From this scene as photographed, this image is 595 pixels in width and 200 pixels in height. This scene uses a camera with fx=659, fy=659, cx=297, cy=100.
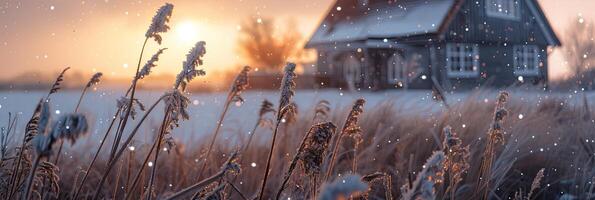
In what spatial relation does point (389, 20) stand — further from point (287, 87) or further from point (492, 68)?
point (287, 87)

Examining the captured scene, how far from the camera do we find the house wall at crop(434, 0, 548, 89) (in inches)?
844

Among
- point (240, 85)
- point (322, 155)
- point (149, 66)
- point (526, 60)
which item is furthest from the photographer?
point (526, 60)

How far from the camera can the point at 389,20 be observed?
21.8 meters

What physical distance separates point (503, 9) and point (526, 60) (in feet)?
7.70

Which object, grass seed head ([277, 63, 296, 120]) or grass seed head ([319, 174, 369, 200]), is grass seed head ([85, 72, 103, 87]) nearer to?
grass seed head ([277, 63, 296, 120])

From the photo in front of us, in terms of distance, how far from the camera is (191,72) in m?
1.30

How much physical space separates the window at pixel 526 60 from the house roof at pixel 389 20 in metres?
0.77

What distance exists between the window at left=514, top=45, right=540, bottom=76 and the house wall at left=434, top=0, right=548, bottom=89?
0.20 metres

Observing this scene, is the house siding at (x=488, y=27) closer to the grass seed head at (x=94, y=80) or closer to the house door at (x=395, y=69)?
the house door at (x=395, y=69)

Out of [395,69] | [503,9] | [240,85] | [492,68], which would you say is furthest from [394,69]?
[240,85]

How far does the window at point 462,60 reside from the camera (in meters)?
21.4

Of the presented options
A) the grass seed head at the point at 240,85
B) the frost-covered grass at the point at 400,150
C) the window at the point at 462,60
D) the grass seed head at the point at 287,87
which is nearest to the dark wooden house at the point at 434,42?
the window at the point at 462,60

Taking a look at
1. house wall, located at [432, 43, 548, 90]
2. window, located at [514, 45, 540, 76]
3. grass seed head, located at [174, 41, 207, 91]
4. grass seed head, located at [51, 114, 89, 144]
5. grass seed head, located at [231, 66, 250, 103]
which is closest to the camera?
grass seed head, located at [51, 114, 89, 144]

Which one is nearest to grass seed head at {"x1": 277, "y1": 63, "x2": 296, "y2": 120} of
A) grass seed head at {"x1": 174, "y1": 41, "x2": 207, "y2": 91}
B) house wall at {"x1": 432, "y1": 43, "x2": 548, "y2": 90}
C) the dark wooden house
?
grass seed head at {"x1": 174, "y1": 41, "x2": 207, "y2": 91}
